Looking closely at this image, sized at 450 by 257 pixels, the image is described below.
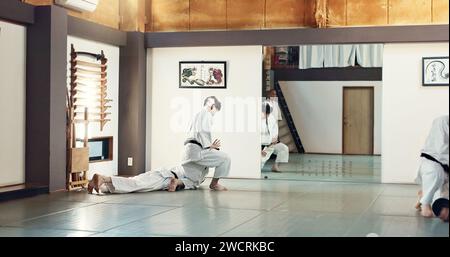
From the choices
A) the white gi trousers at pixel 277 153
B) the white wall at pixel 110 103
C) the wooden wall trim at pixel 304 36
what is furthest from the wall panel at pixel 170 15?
the white gi trousers at pixel 277 153

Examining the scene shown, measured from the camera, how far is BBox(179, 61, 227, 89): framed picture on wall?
10.2m

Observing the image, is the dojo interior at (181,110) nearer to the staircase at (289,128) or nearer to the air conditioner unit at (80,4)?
the air conditioner unit at (80,4)

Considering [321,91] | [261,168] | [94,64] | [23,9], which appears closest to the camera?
[23,9]

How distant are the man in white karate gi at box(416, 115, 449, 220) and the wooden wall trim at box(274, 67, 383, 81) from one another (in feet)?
31.7

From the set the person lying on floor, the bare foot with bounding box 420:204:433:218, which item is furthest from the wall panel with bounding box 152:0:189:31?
the bare foot with bounding box 420:204:433:218

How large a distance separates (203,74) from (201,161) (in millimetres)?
2441

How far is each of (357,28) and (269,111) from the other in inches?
79.0

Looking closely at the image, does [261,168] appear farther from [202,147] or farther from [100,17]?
[100,17]

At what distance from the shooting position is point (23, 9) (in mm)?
7777

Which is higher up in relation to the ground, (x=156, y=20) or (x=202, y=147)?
(x=156, y=20)

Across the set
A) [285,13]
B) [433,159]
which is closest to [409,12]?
[285,13]

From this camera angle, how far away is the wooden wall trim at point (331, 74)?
15.4m

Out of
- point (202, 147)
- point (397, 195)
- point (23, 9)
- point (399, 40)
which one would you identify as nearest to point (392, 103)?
point (399, 40)

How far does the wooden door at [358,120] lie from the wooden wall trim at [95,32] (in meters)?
7.53
